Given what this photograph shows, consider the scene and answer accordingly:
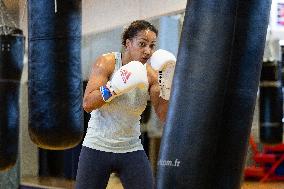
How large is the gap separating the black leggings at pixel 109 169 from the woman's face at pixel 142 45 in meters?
0.44

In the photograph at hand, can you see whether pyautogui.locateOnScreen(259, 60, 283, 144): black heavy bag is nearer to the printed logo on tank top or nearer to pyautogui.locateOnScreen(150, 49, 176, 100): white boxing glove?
pyautogui.locateOnScreen(150, 49, 176, 100): white boxing glove

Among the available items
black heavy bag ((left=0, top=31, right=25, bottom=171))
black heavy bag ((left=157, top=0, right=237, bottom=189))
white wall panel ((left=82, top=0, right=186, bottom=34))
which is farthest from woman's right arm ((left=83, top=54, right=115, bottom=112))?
white wall panel ((left=82, top=0, right=186, bottom=34))

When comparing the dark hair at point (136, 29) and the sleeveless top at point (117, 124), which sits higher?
the dark hair at point (136, 29)

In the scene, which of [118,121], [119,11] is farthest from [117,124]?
[119,11]

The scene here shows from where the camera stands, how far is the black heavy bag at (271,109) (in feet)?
15.0

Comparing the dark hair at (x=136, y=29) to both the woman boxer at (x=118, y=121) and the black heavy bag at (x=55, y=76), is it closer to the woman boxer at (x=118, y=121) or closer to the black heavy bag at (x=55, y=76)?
the woman boxer at (x=118, y=121)

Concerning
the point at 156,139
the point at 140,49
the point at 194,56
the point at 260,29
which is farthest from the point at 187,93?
the point at 156,139

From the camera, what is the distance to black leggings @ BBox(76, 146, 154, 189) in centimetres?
251

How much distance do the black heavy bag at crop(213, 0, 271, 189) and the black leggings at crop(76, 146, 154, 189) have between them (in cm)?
85

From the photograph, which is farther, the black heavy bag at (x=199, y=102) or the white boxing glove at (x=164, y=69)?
the white boxing glove at (x=164, y=69)

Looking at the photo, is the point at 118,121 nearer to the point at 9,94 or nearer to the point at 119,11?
the point at 9,94

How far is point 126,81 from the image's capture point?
2387mm

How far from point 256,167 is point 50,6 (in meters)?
5.78

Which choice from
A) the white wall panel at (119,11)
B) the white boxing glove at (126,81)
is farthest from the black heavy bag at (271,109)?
the white boxing glove at (126,81)
